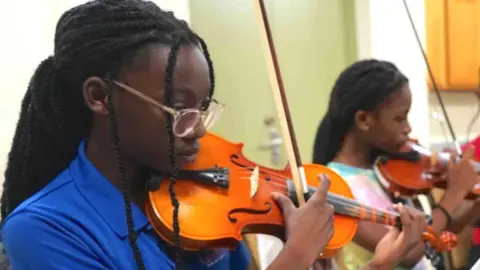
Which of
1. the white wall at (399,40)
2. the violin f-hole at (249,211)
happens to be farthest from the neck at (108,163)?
the white wall at (399,40)

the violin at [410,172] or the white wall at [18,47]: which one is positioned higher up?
the white wall at [18,47]

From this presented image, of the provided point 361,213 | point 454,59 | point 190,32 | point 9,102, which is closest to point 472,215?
point 361,213

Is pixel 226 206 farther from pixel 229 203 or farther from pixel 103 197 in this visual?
pixel 103 197

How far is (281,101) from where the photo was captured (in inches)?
35.2

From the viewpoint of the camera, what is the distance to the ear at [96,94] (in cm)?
69

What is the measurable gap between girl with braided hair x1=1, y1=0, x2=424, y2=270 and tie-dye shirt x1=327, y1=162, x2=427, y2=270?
1.57 ft

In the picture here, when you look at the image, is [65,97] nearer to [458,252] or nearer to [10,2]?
[10,2]

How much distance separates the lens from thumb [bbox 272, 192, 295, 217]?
31.7 inches

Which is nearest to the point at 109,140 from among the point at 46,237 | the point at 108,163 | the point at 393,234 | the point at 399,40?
the point at 108,163

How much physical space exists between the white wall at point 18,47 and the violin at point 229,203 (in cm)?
70

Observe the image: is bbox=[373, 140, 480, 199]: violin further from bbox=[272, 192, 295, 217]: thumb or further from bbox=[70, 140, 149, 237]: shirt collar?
bbox=[70, 140, 149, 237]: shirt collar

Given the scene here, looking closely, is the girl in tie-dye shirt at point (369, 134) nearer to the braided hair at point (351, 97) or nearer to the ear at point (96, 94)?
the braided hair at point (351, 97)

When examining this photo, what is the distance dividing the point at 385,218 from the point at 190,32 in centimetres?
48

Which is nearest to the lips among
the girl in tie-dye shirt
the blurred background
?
the girl in tie-dye shirt
